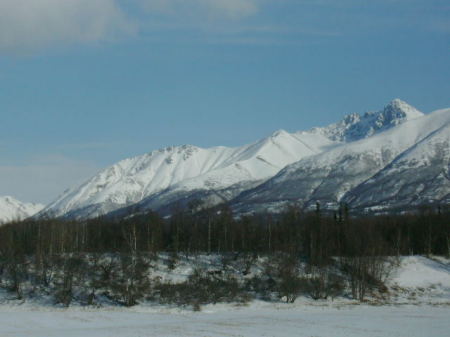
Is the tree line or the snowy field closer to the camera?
the snowy field

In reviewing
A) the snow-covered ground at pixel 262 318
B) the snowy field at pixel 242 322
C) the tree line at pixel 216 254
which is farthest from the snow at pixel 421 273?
the snowy field at pixel 242 322

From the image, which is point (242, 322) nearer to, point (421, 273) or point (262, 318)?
point (262, 318)

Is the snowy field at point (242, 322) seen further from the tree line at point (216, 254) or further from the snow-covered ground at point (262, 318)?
the tree line at point (216, 254)

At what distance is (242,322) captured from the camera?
66875 mm

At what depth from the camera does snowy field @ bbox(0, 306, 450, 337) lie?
188ft

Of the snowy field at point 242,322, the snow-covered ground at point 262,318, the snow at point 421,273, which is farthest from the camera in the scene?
the snow at point 421,273

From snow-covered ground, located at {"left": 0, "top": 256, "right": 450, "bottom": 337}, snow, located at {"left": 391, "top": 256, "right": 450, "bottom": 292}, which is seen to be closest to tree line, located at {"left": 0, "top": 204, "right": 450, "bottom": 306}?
snow, located at {"left": 391, "top": 256, "right": 450, "bottom": 292}

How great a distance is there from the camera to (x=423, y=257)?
4562 inches

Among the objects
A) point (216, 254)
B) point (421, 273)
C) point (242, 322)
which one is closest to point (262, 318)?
point (242, 322)

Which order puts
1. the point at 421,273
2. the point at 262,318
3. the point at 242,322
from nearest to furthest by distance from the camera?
the point at 242,322
the point at 262,318
the point at 421,273

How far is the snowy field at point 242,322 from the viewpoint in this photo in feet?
188

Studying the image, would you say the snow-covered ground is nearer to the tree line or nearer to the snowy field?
the snowy field

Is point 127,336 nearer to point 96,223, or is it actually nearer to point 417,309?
point 417,309

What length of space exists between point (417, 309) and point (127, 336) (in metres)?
42.1
